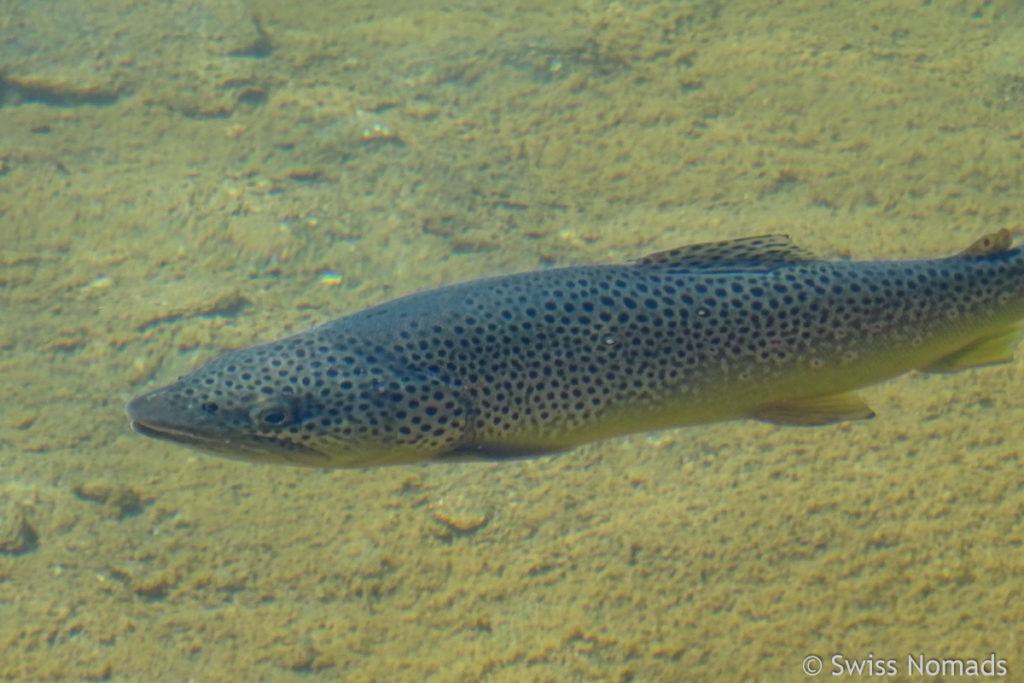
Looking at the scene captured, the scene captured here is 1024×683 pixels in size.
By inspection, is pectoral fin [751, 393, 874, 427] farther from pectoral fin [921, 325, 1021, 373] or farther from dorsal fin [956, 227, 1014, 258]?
dorsal fin [956, 227, 1014, 258]

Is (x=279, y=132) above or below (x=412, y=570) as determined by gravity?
above

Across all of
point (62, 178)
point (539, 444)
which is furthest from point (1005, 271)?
point (62, 178)

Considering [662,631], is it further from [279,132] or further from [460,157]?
[279,132]

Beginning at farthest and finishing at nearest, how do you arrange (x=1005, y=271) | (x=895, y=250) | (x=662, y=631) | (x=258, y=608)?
(x=895, y=250), (x=258, y=608), (x=662, y=631), (x=1005, y=271)

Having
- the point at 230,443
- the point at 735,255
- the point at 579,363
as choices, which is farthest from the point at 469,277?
the point at 230,443

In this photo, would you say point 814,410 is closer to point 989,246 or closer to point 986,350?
point 986,350

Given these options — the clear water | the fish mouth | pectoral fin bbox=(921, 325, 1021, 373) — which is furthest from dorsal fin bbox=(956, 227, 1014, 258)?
the fish mouth
